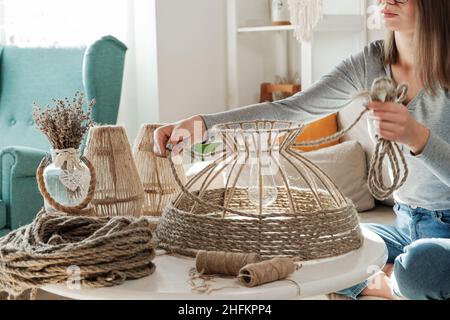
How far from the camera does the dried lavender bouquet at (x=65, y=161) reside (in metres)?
1.42

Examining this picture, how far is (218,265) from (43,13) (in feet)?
8.86

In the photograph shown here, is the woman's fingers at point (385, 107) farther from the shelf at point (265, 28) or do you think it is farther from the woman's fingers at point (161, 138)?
the shelf at point (265, 28)

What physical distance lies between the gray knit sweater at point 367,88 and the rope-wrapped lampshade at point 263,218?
0.20m

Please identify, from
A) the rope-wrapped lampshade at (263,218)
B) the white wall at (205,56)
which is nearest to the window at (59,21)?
the white wall at (205,56)

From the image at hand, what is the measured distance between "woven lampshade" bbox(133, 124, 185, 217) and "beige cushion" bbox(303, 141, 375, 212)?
4.05 feet

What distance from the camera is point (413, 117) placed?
142cm

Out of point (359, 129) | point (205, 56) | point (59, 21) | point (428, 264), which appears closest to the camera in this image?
point (428, 264)

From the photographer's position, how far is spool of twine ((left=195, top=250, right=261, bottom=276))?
1.12 meters

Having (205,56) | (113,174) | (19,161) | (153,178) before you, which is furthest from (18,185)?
(205,56)

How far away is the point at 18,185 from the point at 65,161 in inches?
47.1

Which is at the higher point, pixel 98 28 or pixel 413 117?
pixel 98 28

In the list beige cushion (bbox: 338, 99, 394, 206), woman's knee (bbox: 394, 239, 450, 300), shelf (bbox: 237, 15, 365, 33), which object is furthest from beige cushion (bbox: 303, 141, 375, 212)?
woman's knee (bbox: 394, 239, 450, 300)

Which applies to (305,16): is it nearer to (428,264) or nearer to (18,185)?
(18,185)

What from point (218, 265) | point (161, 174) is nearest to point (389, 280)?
point (161, 174)
